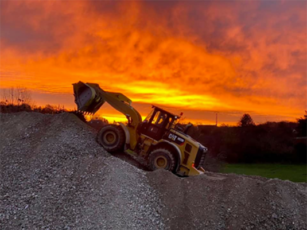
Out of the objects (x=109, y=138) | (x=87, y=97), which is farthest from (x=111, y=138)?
(x=87, y=97)

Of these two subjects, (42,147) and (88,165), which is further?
(42,147)

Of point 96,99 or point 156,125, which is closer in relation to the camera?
point 156,125

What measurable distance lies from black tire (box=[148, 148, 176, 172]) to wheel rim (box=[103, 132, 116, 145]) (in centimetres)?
180

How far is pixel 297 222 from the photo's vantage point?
11.1 metres

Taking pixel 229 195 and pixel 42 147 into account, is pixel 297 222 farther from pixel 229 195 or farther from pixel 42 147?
pixel 42 147

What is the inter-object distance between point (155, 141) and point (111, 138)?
1.85 metres

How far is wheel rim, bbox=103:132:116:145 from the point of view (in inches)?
617

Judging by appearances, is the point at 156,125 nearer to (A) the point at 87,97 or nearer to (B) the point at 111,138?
(B) the point at 111,138

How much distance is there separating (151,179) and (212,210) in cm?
238

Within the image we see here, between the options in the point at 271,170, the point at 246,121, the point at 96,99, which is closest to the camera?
the point at 96,99

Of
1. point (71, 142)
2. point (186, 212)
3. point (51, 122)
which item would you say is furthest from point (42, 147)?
point (186, 212)

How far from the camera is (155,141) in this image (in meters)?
15.3

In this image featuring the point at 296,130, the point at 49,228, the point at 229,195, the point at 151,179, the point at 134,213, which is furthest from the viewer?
the point at 296,130

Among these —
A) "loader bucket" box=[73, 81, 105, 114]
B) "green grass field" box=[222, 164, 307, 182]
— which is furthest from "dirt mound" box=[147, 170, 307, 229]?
"green grass field" box=[222, 164, 307, 182]
